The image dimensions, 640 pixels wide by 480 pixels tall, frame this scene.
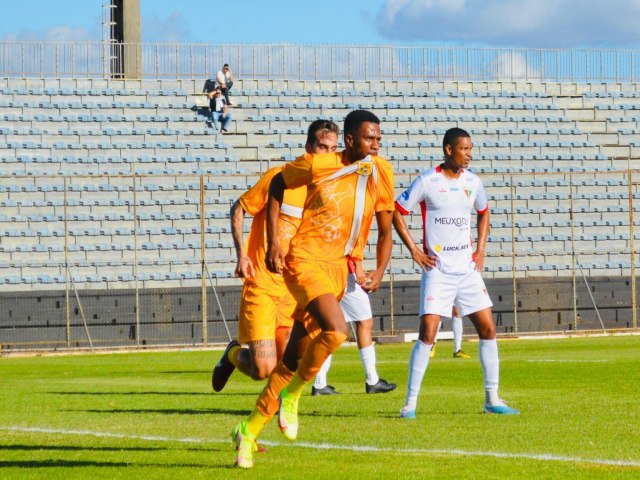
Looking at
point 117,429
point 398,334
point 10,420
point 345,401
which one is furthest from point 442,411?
point 398,334

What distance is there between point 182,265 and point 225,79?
638 cm

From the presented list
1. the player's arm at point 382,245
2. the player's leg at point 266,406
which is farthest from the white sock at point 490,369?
the player's leg at point 266,406

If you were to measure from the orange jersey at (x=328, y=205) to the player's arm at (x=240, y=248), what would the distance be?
835 millimetres

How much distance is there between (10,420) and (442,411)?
11.3 feet

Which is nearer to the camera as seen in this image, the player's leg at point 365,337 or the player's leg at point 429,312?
the player's leg at point 429,312

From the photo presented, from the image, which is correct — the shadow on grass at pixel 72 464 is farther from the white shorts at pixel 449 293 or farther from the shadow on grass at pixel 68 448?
the white shorts at pixel 449 293

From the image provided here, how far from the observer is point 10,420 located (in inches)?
425

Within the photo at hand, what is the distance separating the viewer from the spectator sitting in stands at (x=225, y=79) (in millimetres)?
32938

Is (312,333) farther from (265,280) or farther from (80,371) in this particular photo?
(80,371)

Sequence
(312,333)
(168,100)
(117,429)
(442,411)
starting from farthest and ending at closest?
(168,100), (442,411), (117,429), (312,333)

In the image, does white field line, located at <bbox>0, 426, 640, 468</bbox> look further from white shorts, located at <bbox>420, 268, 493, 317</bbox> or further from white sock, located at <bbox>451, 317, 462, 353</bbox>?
white sock, located at <bbox>451, 317, 462, 353</bbox>

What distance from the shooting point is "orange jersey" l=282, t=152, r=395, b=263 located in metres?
7.63

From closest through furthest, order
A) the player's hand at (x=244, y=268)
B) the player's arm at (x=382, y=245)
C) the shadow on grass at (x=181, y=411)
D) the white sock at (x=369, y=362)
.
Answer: the player's arm at (x=382, y=245) < the player's hand at (x=244, y=268) < the shadow on grass at (x=181, y=411) < the white sock at (x=369, y=362)

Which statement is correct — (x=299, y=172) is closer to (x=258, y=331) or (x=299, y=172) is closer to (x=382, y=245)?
(x=382, y=245)
